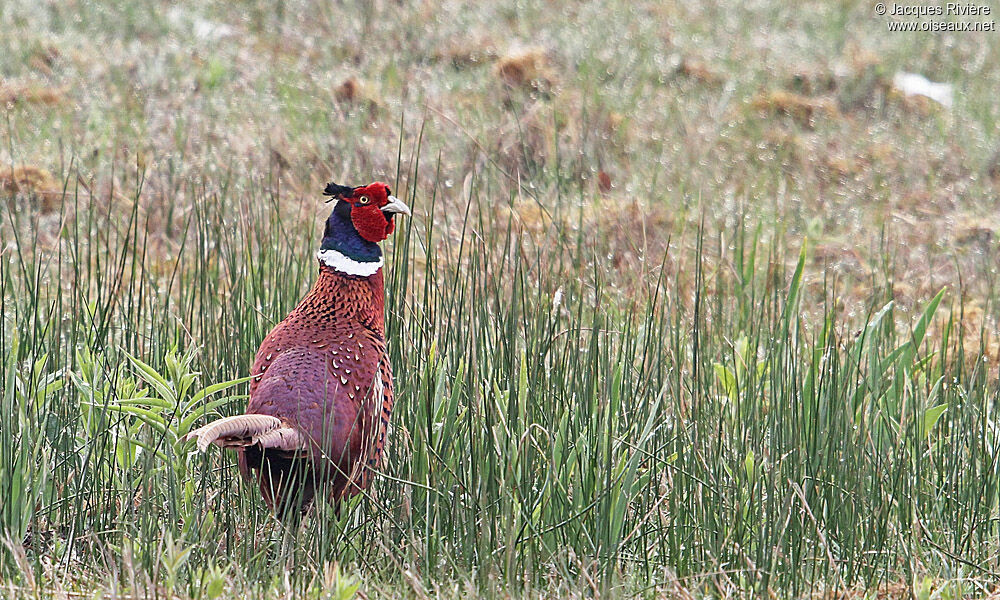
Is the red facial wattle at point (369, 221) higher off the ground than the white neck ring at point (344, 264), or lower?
higher

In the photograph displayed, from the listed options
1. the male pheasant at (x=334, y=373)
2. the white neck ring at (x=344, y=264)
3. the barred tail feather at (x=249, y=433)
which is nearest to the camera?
the barred tail feather at (x=249, y=433)

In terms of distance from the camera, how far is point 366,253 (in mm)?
2576

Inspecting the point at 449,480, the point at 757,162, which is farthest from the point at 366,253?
the point at 757,162

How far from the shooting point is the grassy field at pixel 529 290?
8.68ft

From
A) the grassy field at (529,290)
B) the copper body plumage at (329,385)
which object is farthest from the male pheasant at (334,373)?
the grassy field at (529,290)

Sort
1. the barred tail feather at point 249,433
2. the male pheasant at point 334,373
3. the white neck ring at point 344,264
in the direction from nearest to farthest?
the barred tail feather at point 249,433 < the male pheasant at point 334,373 < the white neck ring at point 344,264

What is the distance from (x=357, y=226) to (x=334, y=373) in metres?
0.32

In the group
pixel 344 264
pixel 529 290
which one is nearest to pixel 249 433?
pixel 344 264

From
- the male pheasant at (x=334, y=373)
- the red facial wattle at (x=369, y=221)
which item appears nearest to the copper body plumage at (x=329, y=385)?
the male pheasant at (x=334, y=373)

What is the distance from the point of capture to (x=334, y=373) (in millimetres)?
2496

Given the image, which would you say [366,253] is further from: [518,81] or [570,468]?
[518,81]

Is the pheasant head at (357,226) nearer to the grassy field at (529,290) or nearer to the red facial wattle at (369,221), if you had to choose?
the red facial wattle at (369,221)

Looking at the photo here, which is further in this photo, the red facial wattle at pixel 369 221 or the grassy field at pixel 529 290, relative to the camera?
the grassy field at pixel 529 290

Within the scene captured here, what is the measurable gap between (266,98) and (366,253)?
519 cm
